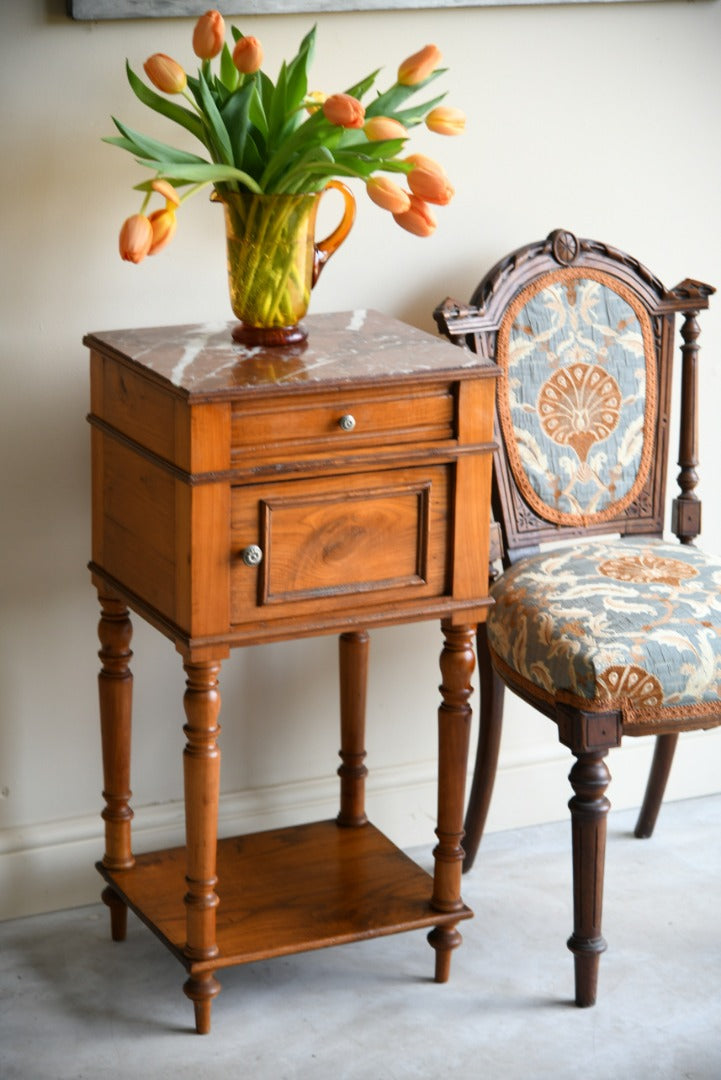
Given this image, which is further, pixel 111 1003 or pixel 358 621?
pixel 111 1003

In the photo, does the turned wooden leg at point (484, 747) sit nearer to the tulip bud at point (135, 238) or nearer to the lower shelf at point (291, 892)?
the lower shelf at point (291, 892)

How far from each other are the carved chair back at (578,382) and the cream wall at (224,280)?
0.56ft

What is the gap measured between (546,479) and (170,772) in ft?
2.54

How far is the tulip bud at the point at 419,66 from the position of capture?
215cm

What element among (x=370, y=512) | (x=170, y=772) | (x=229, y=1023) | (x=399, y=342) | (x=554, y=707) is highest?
(x=399, y=342)

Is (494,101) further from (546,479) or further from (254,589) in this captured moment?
(254,589)

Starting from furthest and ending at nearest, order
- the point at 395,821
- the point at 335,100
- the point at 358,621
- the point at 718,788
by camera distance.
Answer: the point at 718,788 → the point at 395,821 → the point at 358,621 → the point at 335,100

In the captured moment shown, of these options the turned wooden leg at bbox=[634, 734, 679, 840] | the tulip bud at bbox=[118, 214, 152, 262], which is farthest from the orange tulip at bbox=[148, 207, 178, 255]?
the turned wooden leg at bbox=[634, 734, 679, 840]

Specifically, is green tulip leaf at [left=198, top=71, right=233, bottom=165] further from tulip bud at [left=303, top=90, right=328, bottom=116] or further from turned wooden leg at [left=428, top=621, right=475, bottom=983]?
turned wooden leg at [left=428, top=621, right=475, bottom=983]

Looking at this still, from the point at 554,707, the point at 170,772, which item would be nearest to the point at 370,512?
the point at 554,707

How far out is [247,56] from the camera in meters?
2.09

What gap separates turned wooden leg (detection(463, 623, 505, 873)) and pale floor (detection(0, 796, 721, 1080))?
0.28 ft

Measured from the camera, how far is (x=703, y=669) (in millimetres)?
2283

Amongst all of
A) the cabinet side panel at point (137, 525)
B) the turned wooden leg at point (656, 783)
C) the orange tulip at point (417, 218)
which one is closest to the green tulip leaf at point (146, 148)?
the orange tulip at point (417, 218)
